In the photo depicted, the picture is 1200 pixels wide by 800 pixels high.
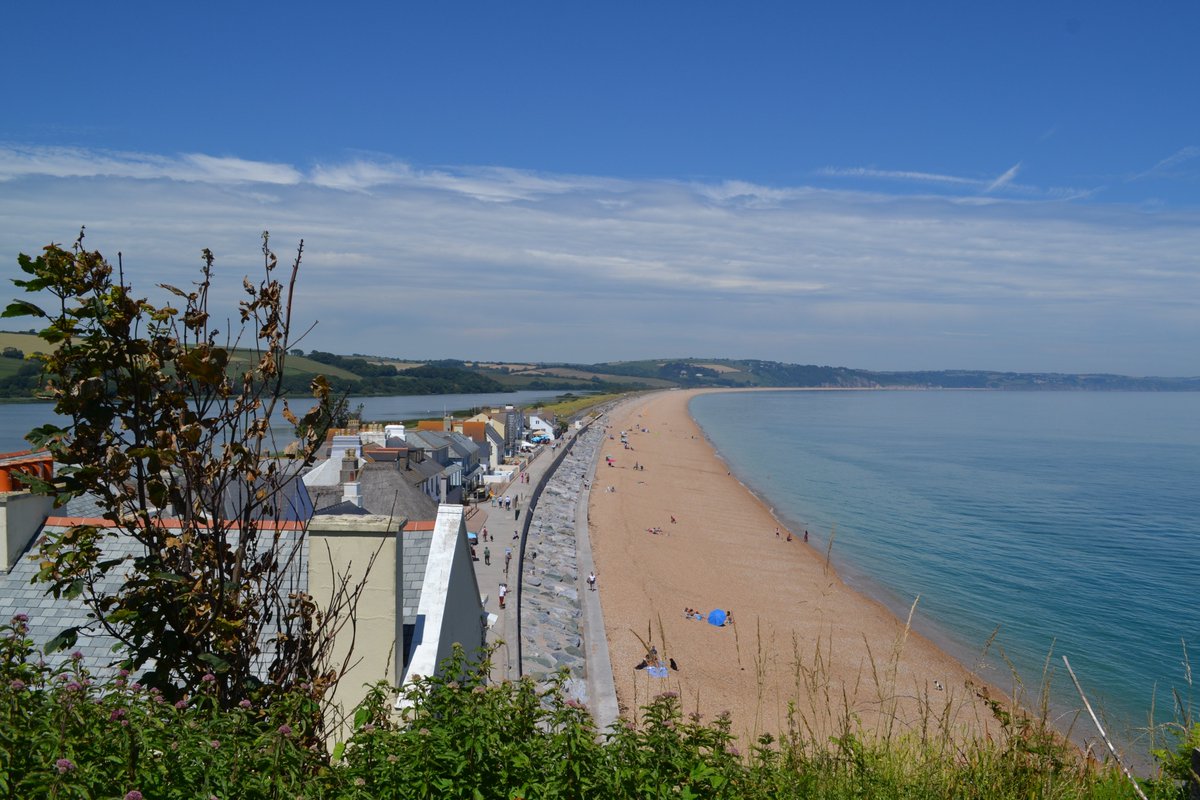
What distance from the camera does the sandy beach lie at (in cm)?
1562

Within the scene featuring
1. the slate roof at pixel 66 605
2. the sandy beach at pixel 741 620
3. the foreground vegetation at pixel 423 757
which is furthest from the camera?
the sandy beach at pixel 741 620

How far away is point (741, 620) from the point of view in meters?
24.4

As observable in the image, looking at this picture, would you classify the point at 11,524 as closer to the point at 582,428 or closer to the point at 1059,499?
the point at 1059,499

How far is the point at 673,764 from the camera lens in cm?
309

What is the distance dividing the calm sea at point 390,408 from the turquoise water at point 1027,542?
32033mm

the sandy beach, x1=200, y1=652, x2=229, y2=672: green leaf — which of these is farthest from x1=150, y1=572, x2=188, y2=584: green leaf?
the sandy beach

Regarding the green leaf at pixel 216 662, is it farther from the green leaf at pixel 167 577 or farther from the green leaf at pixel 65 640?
the green leaf at pixel 65 640

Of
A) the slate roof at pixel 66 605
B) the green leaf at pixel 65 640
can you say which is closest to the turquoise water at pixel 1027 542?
the green leaf at pixel 65 640

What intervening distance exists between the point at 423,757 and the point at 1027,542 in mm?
38971

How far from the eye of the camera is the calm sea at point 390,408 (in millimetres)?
64881

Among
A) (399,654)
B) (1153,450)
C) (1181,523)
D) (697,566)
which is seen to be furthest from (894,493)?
(399,654)

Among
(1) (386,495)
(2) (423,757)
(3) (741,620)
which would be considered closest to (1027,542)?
(3) (741,620)

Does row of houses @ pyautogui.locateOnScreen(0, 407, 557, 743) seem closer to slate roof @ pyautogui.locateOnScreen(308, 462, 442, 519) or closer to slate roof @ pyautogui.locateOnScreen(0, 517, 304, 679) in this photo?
slate roof @ pyautogui.locateOnScreen(0, 517, 304, 679)

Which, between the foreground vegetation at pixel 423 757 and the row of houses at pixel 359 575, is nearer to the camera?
the foreground vegetation at pixel 423 757
